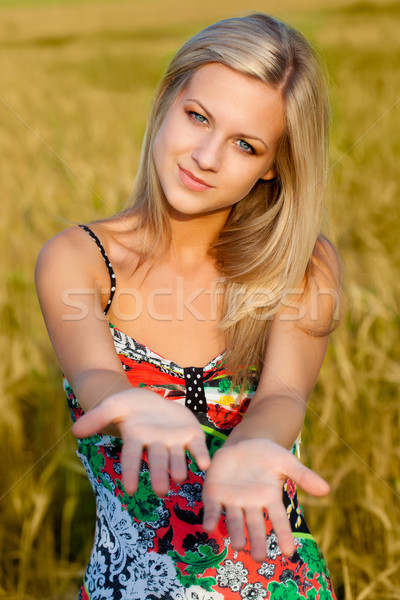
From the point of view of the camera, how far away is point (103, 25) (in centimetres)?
1394

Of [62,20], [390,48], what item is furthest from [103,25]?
[390,48]

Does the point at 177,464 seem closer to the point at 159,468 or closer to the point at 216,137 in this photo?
the point at 159,468

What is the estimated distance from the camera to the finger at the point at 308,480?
2.55 feet

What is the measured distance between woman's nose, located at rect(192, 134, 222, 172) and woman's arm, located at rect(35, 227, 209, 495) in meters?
0.26

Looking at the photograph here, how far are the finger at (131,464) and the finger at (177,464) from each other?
0.12 feet

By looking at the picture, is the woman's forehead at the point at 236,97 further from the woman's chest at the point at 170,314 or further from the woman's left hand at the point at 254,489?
the woman's left hand at the point at 254,489

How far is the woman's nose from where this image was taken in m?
1.24

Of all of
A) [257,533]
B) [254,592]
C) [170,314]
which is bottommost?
[254,592]

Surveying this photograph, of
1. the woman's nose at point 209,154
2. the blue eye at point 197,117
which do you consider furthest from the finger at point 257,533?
the blue eye at point 197,117

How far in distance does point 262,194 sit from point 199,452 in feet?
2.87

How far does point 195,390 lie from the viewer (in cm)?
129

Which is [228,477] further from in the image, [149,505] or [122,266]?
[122,266]

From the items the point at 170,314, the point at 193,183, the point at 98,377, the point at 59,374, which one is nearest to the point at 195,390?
the point at 170,314

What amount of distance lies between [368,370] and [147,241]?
123 centimetres
